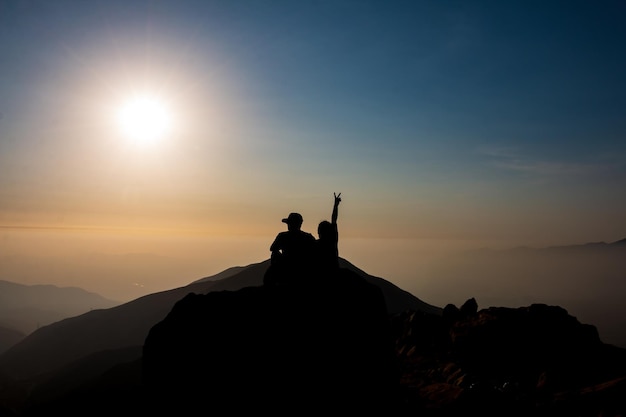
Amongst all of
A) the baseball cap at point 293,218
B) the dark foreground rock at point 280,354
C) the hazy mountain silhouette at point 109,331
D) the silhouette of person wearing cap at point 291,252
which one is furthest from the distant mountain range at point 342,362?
the hazy mountain silhouette at point 109,331

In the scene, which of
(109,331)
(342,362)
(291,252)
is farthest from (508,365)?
(109,331)

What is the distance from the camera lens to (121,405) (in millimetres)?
57781

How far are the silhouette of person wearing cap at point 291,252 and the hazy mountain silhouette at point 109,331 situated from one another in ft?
445

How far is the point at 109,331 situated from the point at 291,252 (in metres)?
199

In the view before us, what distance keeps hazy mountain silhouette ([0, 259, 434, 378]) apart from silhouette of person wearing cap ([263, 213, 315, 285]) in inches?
5336

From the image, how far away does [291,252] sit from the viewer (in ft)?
54.3

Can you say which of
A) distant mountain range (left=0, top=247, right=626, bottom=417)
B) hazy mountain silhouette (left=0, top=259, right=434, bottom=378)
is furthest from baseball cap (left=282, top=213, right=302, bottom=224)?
hazy mountain silhouette (left=0, top=259, right=434, bottom=378)

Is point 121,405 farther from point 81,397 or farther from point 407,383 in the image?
point 407,383

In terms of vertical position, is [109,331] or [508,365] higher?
[508,365]

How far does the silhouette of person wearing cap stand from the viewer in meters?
16.4

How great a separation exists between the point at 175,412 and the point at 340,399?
6025mm

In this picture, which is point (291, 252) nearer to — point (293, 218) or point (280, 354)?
point (293, 218)

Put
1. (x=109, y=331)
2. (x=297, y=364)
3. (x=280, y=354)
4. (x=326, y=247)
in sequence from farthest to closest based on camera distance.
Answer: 1. (x=109, y=331)
2. (x=326, y=247)
3. (x=280, y=354)
4. (x=297, y=364)

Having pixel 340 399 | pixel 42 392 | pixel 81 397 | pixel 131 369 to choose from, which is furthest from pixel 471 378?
pixel 42 392
